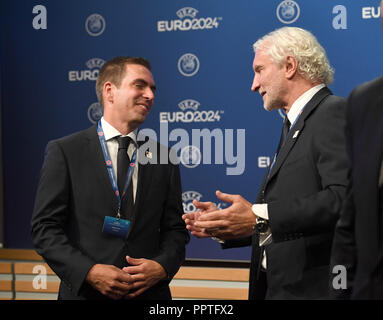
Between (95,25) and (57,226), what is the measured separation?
7.91ft

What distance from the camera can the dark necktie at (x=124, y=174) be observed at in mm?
2512

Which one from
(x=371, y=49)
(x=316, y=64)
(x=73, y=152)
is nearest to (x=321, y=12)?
(x=371, y=49)

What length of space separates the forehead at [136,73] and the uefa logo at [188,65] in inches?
49.1

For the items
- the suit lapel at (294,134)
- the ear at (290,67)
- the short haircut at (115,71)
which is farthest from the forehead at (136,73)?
the suit lapel at (294,134)

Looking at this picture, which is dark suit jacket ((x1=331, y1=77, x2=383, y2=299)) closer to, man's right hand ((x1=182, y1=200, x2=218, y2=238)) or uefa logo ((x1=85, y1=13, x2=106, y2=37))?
man's right hand ((x1=182, y1=200, x2=218, y2=238))

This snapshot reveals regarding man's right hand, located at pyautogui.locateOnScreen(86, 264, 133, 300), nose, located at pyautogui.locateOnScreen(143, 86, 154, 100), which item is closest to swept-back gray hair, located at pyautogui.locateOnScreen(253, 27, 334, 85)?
nose, located at pyautogui.locateOnScreen(143, 86, 154, 100)

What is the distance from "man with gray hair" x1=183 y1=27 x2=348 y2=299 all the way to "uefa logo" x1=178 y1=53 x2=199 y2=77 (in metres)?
1.83

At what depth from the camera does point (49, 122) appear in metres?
4.43

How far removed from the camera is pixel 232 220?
6.91 feet

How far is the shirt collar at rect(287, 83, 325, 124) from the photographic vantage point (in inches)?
93.7

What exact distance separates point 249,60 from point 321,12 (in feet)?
2.06

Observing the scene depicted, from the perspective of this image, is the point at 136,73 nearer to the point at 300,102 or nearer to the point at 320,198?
the point at 300,102

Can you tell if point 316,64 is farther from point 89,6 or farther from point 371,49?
point 89,6
